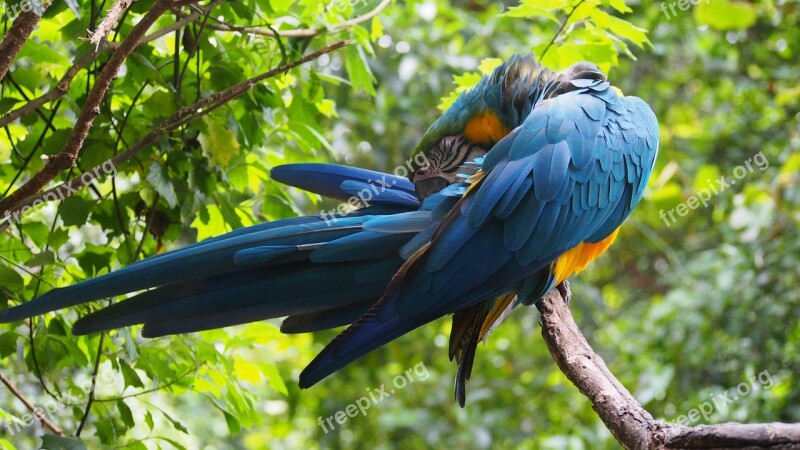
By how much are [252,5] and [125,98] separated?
0.41 metres

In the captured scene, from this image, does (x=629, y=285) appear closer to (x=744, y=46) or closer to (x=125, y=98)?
(x=744, y=46)

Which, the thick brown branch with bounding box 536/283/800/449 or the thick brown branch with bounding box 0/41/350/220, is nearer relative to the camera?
the thick brown branch with bounding box 536/283/800/449

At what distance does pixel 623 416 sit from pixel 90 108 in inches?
44.7

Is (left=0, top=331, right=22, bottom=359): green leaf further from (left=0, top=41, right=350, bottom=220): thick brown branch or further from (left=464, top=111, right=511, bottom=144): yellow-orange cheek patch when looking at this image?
(left=464, top=111, right=511, bottom=144): yellow-orange cheek patch

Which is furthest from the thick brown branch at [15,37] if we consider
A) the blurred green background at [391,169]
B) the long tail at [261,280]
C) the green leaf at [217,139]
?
the green leaf at [217,139]

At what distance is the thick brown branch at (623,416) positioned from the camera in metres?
1.26

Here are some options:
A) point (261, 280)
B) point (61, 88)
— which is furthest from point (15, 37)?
point (261, 280)

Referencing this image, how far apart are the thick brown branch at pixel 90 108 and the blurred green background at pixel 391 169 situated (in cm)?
23

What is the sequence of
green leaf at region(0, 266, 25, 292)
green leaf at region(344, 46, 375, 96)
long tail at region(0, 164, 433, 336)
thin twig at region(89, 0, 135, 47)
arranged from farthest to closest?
green leaf at region(344, 46, 375, 96) < green leaf at region(0, 266, 25, 292) < long tail at region(0, 164, 433, 336) < thin twig at region(89, 0, 135, 47)

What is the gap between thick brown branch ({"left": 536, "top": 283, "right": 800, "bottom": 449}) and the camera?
4.13ft

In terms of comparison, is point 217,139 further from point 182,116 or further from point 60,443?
point 60,443

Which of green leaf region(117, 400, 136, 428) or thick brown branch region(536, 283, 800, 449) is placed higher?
green leaf region(117, 400, 136, 428)

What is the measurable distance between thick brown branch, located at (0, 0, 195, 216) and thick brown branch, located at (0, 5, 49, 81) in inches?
5.2


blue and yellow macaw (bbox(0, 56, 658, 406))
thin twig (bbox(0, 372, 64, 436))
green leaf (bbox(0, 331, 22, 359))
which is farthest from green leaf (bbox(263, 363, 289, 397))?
green leaf (bbox(0, 331, 22, 359))
